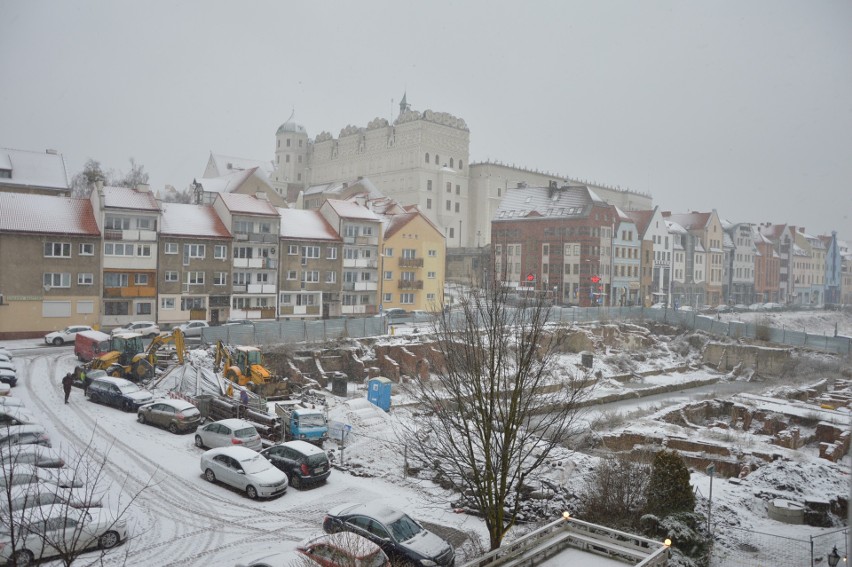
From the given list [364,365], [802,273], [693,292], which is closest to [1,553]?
[364,365]

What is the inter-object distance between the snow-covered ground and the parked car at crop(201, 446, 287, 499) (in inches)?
11.8

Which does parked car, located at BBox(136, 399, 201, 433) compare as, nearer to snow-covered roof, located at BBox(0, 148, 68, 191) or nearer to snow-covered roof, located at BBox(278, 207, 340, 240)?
snow-covered roof, located at BBox(278, 207, 340, 240)

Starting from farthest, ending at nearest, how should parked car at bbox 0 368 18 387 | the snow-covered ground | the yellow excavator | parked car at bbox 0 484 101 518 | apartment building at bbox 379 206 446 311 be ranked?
apartment building at bbox 379 206 446 311 < the yellow excavator < parked car at bbox 0 368 18 387 < the snow-covered ground < parked car at bbox 0 484 101 518

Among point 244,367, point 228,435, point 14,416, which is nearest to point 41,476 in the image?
point 14,416

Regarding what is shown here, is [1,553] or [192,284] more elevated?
[192,284]

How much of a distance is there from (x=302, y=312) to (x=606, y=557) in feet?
126

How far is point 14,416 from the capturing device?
1880 centimetres

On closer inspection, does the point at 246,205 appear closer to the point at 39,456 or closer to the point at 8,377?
the point at 8,377

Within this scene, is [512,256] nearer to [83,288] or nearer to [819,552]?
[83,288]

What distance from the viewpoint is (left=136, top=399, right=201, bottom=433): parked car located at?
71.2 feet

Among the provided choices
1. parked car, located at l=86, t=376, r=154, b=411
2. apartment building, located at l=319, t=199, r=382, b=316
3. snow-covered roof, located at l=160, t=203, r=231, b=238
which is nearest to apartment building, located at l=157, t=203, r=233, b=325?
snow-covered roof, located at l=160, t=203, r=231, b=238

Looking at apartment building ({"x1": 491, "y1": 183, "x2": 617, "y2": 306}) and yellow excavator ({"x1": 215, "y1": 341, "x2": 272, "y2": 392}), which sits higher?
apartment building ({"x1": 491, "y1": 183, "x2": 617, "y2": 306})

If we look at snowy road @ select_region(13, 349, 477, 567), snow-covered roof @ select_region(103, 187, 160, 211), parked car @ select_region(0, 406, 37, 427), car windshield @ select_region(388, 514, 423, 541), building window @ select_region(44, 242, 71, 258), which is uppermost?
snow-covered roof @ select_region(103, 187, 160, 211)

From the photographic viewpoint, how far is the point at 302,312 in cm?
4722
